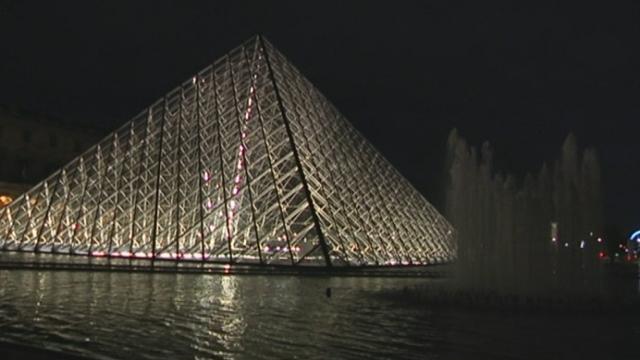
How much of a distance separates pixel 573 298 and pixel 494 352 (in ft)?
22.1

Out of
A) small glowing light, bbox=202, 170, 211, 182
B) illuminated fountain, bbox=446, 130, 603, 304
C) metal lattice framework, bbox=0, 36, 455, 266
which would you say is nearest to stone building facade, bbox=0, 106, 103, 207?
metal lattice framework, bbox=0, 36, 455, 266

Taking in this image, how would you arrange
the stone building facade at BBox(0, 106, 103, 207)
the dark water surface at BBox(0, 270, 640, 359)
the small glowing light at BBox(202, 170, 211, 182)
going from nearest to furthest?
the dark water surface at BBox(0, 270, 640, 359) → the small glowing light at BBox(202, 170, 211, 182) → the stone building facade at BBox(0, 106, 103, 207)

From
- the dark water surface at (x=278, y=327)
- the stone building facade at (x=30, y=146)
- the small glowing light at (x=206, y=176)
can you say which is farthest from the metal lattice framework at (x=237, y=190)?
the stone building facade at (x=30, y=146)

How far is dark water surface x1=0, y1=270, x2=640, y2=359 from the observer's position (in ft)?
32.7

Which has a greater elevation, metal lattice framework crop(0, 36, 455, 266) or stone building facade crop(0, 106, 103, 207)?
stone building facade crop(0, 106, 103, 207)

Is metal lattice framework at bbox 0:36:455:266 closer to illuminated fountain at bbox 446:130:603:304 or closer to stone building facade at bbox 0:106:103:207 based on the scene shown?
illuminated fountain at bbox 446:130:603:304

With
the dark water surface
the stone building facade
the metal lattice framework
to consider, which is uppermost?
the stone building facade

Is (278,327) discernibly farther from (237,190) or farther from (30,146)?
(30,146)

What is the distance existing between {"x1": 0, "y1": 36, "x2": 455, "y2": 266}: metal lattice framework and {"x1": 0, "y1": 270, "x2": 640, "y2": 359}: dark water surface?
326 inches

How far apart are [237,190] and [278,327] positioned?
16.7m

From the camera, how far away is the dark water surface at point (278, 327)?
32.7ft

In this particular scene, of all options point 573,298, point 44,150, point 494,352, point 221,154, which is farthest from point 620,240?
point 494,352

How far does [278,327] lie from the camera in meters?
12.0

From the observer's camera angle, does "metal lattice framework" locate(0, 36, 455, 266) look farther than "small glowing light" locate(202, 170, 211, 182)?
No
